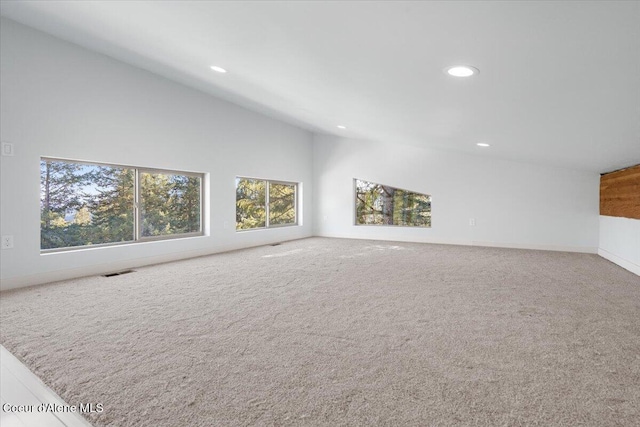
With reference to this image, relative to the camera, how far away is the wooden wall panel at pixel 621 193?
434cm

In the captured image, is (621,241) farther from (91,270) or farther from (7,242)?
(7,242)

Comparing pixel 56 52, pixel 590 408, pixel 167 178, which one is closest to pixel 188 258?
pixel 167 178

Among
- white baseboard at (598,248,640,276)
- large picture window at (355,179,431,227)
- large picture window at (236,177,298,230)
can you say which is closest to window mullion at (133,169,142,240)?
large picture window at (236,177,298,230)

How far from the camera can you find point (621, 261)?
4.77 metres

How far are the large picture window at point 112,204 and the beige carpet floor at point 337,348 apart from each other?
75 centimetres

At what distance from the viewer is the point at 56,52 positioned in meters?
3.87

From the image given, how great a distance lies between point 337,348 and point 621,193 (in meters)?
4.96

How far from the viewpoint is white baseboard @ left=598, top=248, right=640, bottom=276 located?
14.0 feet

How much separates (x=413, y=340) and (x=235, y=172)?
4.72 meters

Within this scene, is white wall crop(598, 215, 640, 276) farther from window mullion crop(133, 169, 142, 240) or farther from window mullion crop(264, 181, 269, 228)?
window mullion crop(133, 169, 142, 240)

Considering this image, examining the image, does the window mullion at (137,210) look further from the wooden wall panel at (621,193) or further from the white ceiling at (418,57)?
the wooden wall panel at (621,193)

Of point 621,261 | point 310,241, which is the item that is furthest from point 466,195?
point 310,241

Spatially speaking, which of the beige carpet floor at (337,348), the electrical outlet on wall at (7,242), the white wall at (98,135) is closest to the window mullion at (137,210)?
the white wall at (98,135)

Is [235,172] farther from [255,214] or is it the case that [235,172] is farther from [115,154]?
[115,154]
